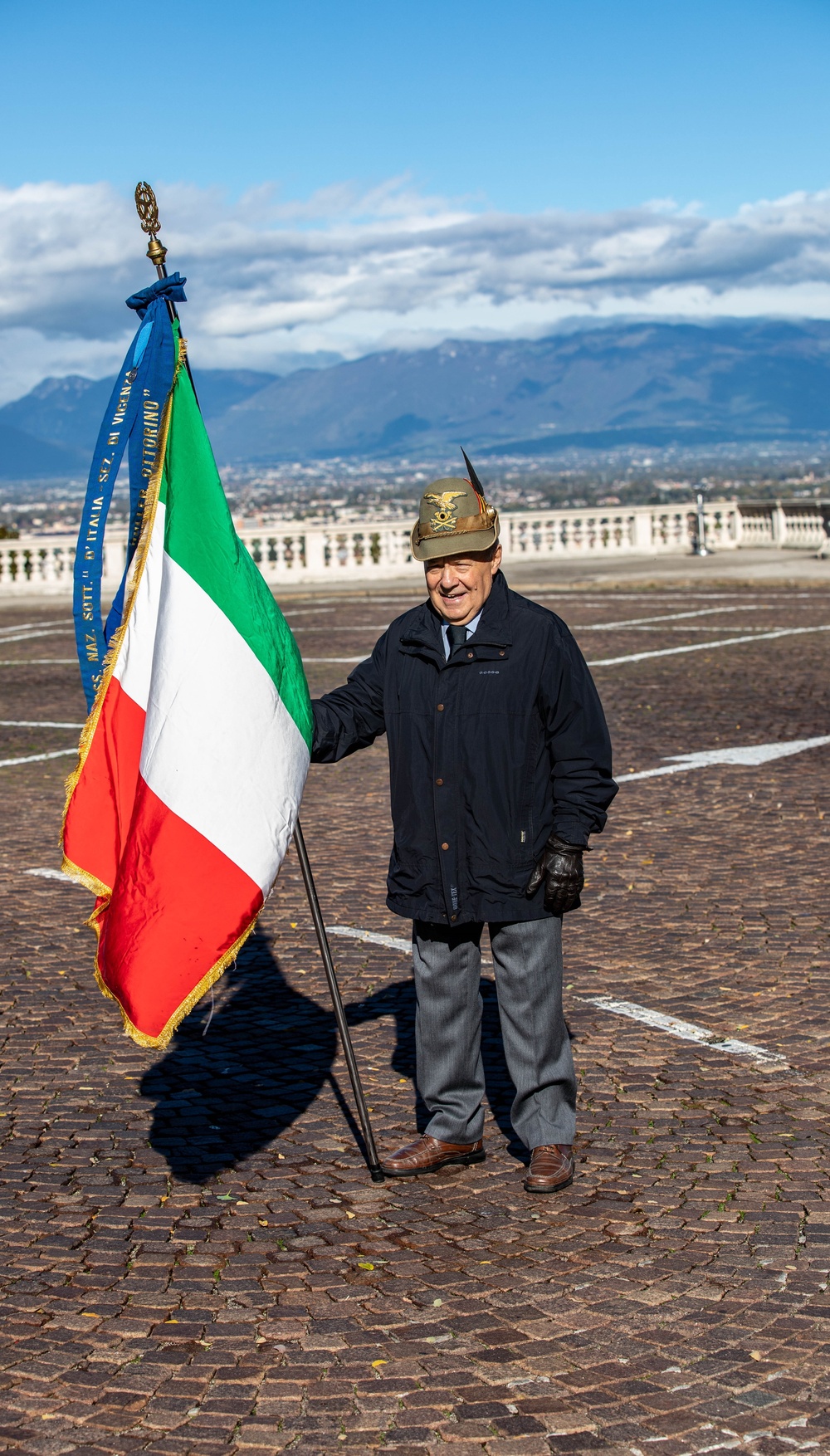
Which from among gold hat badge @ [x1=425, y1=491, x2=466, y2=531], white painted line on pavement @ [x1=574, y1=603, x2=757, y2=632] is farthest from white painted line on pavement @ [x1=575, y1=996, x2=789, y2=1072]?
white painted line on pavement @ [x1=574, y1=603, x2=757, y2=632]

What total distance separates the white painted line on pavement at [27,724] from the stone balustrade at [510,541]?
57.7 feet

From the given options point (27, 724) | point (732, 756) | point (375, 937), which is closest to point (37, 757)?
point (27, 724)

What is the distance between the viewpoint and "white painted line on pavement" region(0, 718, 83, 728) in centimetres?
1509

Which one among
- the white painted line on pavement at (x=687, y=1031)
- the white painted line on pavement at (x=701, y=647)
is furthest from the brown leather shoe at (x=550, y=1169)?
the white painted line on pavement at (x=701, y=647)

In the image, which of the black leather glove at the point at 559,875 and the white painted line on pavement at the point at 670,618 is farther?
the white painted line on pavement at the point at 670,618

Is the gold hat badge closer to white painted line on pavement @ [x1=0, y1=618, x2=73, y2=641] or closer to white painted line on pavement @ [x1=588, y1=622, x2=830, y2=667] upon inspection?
white painted line on pavement @ [x1=588, y1=622, x2=830, y2=667]

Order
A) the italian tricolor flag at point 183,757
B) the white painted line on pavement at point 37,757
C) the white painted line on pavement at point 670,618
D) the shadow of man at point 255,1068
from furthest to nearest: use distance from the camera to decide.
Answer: the white painted line on pavement at point 670,618 → the white painted line on pavement at point 37,757 → the shadow of man at point 255,1068 → the italian tricolor flag at point 183,757

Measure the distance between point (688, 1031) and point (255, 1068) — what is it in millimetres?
1688

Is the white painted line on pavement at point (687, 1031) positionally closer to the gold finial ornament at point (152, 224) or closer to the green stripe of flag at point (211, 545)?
the green stripe of flag at point (211, 545)

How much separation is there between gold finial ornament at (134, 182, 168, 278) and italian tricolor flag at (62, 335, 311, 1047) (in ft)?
1.31

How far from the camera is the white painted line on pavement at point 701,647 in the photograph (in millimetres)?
17891

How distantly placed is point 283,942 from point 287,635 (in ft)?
10.2

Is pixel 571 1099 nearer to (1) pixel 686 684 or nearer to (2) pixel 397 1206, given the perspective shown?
(2) pixel 397 1206

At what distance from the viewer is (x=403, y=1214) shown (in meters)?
4.68
